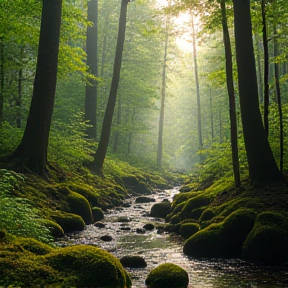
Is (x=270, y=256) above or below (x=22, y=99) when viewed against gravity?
below

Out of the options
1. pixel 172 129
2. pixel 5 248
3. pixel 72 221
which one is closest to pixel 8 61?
pixel 72 221

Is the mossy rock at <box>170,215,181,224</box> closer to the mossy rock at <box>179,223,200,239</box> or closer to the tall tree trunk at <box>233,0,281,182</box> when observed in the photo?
the mossy rock at <box>179,223,200,239</box>

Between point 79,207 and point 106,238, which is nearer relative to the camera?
point 106,238

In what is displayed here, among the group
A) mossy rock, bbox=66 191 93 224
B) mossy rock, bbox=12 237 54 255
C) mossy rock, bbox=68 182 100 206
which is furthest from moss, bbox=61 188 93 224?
mossy rock, bbox=12 237 54 255

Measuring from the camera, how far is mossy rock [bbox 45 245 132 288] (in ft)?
14.5

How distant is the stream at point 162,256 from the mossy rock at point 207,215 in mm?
942

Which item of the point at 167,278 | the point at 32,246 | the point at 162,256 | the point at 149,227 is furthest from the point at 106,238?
the point at 32,246

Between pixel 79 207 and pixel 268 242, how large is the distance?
18.8 feet

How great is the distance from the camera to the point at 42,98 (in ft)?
36.3

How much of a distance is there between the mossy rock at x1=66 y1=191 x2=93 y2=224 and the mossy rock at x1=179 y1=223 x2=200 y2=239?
2910mm

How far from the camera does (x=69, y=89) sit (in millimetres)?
23391

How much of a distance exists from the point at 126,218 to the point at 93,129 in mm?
8655

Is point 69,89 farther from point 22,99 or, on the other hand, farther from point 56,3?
point 56,3

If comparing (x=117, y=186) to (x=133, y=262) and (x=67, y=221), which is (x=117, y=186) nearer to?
(x=67, y=221)
